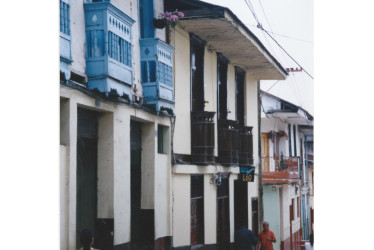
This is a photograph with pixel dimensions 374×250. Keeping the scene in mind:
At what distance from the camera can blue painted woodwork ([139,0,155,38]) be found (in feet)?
12.0

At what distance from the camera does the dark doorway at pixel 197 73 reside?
380 cm

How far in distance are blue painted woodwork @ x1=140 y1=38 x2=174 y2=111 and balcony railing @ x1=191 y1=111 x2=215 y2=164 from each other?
0.54 feet

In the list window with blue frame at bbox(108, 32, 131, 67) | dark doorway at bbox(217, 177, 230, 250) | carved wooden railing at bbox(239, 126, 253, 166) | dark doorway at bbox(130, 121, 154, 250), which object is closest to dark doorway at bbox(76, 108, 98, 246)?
dark doorway at bbox(130, 121, 154, 250)

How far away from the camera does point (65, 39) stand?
3432 mm

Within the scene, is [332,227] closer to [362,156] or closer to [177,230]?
[362,156]

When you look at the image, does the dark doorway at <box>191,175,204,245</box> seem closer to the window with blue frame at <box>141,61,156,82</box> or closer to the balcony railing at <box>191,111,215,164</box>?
the balcony railing at <box>191,111,215,164</box>

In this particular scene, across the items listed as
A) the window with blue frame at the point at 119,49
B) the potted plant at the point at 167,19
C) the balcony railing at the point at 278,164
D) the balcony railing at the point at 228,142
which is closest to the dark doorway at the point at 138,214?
the window with blue frame at the point at 119,49

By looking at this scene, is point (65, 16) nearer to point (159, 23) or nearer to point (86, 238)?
point (159, 23)

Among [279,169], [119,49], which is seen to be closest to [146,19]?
[119,49]

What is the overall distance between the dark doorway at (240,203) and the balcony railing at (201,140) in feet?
0.66

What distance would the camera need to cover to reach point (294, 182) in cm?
361

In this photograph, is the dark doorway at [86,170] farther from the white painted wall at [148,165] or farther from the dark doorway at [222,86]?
the dark doorway at [222,86]
